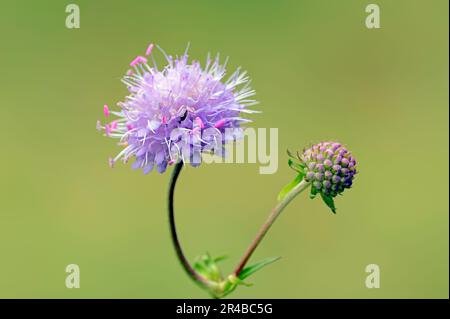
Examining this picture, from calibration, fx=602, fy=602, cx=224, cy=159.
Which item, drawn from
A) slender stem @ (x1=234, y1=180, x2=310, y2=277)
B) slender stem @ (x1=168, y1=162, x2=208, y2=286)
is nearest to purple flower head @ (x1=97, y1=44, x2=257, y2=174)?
slender stem @ (x1=168, y1=162, x2=208, y2=286)

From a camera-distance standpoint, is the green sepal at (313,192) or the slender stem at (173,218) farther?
the green sepal at (313,192)

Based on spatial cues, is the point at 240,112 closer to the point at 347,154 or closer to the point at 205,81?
the point at 205,81

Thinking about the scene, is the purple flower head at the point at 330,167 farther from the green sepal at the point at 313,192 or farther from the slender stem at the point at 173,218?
the slender stem at the point at 173,218

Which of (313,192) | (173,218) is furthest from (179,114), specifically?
(313,192)

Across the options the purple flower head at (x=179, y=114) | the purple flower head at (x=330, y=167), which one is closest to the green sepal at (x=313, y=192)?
the purple flower head at (x=330, y=167)

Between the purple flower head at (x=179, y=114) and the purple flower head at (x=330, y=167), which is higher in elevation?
the purple flower head at (x=179, y=114)

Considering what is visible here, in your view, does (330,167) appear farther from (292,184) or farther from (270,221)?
(270,221)
